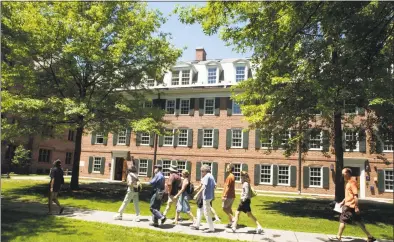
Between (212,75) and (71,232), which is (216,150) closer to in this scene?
(212,75)

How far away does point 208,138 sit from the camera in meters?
29.2

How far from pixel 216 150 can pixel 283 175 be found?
595 centimetres

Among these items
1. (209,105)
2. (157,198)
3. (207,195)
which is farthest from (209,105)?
(207,195)

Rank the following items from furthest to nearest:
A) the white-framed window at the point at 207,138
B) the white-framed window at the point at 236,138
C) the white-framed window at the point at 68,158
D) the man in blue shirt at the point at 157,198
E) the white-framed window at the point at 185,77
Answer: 1. the white-framed window at the point at 68,158
2. the white-framed window at the point at 185,77
3. the white-framed window at the point at 207,138
4. the white-framed window at the point at 236,138
5. the man in blue shirt at the point at 157,198

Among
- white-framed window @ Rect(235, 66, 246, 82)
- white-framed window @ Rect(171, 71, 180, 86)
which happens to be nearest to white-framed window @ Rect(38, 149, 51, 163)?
white-framed window @ Rect(171, 71, 180, 86)

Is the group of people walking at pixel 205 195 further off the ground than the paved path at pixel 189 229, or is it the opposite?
the group of people walking at pixel 205 195

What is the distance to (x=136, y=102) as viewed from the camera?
1839 cm

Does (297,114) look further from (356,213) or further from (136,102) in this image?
(136,102)

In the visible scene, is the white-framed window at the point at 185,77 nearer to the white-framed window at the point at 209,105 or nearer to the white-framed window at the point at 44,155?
the white-framed window at the point at 209,105

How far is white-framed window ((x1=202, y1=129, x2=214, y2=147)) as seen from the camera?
2906 centimetres

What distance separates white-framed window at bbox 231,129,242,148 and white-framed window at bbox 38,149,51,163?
22.1m

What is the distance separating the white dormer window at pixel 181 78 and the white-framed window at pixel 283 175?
1171 centimetres

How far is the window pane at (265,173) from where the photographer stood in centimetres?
2712

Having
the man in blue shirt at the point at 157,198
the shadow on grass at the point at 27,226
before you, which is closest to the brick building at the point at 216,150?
the man in blue shirt at the point at 157,198
